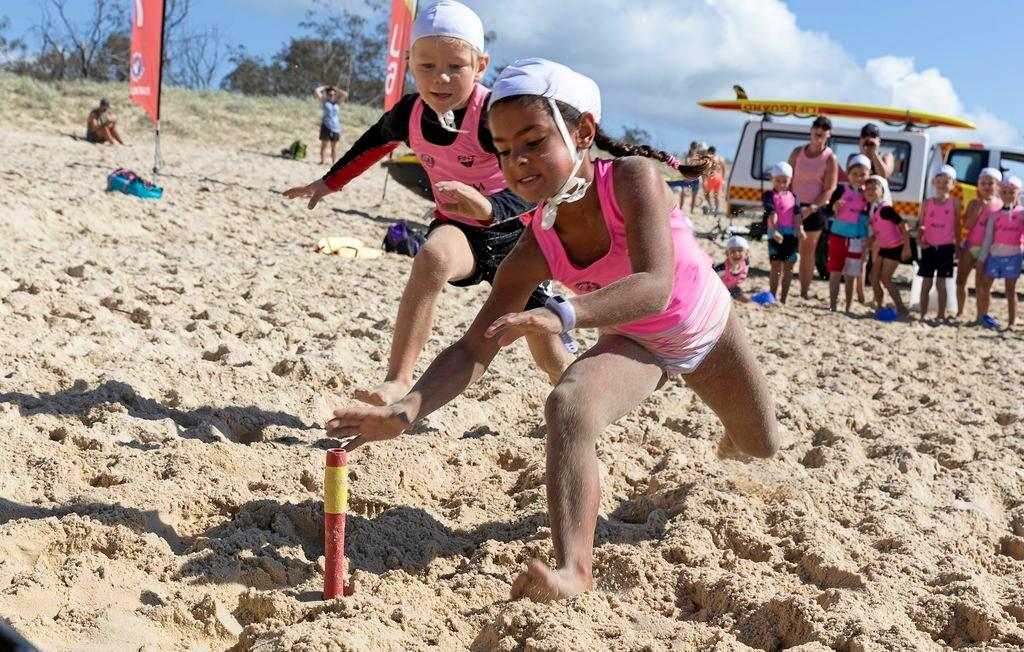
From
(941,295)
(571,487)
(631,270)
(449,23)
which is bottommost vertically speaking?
(571,487)

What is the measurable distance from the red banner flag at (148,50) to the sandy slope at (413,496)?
6.49 m

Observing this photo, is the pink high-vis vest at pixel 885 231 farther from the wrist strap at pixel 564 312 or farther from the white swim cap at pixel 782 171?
the wrist strap at pixel 564 312

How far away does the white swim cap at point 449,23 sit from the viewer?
12.8ft

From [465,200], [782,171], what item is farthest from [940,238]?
[465,200]

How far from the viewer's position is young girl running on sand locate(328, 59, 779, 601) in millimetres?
2598

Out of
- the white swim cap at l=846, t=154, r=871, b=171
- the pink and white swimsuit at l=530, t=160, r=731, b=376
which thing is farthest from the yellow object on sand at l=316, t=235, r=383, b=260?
the pink and white swimsuit at l=530, t=160, r=731, b=376

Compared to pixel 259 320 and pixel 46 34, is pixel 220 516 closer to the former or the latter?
pixel 259 320

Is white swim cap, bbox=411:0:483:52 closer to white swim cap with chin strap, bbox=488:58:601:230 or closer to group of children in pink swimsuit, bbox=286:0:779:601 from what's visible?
group of children in pink swimsuit, bbox=286:0:779:601

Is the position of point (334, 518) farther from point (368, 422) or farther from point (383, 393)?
point (383, 393)

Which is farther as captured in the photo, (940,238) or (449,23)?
(940,238)

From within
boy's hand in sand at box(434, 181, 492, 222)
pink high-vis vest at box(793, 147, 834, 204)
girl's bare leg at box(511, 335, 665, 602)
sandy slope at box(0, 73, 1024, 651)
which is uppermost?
pink high-vis vest at box(793, 147, 834, 204)

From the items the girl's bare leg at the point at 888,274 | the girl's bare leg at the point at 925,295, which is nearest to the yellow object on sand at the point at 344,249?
the girl's bare leg at the point at 888,274

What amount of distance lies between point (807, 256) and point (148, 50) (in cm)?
829

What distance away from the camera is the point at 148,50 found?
1270 centimetres
